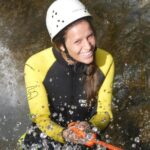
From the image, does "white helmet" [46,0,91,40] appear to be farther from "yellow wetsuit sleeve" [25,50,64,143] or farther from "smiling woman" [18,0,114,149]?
"yellow wetsuit sleeve" [25,50,64,143]

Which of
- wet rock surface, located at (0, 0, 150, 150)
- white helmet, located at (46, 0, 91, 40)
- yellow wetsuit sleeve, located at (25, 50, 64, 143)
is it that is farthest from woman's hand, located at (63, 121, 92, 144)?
wet rock surface, located at (0, 0, 150, 150)

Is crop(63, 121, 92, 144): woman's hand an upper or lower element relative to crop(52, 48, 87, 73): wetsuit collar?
lower

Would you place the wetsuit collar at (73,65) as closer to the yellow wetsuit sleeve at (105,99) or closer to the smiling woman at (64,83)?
the smiling woman at (64,83)

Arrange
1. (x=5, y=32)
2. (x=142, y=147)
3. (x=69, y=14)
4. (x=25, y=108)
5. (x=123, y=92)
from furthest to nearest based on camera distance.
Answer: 1. (x=5, y=32)
2. (x=25, y=108)
3. (x=123, y=92)
4. (x=142, y=147)
5. (x=69, y=14)

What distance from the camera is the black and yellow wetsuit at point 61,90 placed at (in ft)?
15.4

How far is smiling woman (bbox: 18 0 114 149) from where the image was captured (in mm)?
4488

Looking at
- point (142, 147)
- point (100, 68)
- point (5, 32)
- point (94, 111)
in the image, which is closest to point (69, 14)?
point (100, 68)

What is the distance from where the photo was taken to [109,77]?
492 cm

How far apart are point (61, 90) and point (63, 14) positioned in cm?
83

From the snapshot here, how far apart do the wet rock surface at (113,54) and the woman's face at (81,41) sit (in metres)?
2.18

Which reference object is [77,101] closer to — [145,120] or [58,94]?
[58,94]

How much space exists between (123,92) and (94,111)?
2.02 m

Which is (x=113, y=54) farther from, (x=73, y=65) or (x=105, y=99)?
(x=73, y=65)

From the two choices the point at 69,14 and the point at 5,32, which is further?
the point at 5,32
